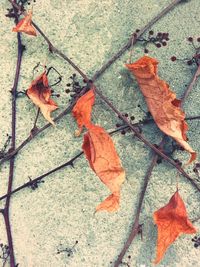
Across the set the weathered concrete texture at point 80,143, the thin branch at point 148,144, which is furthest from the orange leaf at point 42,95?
the thin branch at point 148,144

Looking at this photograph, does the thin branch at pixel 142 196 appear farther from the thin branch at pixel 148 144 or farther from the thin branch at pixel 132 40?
the thin branch at pixel 132 40

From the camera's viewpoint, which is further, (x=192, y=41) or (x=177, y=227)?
(x=192, y=41)

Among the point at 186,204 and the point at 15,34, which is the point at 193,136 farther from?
the point at 15,34

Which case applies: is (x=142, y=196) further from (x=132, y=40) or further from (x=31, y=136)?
(x=132, y=40)

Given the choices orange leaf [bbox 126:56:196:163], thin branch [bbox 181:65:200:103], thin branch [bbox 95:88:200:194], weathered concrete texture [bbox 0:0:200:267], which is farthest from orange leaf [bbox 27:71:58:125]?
thin branch [bbox 181:65:200:103]

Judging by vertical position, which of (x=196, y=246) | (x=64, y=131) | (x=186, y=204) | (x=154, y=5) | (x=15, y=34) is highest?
(x=15, y=34)

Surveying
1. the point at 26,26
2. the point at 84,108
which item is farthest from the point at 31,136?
the point at 26,26

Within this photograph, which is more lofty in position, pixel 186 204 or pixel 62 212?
pixel 62 212

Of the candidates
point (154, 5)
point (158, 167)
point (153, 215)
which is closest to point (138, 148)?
point (158, 167)
